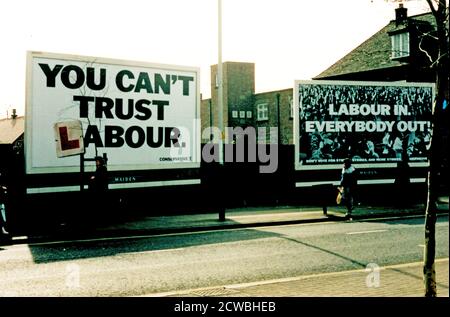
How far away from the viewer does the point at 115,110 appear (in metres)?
18.8

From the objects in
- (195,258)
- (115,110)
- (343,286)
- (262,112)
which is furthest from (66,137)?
(262,112)

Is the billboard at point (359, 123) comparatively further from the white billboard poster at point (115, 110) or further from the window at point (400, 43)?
the window at point (400, 43)

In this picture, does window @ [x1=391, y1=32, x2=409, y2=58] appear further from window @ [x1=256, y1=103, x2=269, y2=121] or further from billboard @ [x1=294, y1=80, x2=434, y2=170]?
window @ [x1=256, y1=103, x2=269, y2=121]

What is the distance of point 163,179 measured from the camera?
19781 millimetres

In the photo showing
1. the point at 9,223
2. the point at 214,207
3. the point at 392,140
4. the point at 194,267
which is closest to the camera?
the point at 194,267

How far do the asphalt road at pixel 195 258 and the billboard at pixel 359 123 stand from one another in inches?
336

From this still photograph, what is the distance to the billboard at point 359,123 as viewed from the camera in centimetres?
2367

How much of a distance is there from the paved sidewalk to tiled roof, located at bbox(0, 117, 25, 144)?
99.3ft

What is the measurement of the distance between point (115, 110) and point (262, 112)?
110 feet

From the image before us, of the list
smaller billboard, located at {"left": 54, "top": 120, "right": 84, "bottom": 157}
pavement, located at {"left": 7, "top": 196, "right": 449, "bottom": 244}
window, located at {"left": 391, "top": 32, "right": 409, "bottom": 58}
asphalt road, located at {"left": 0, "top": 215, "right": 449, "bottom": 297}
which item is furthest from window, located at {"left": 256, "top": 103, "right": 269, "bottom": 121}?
asphalt road, located at {"left": 0, "top": 215, "right": 449, "bottom": 297}

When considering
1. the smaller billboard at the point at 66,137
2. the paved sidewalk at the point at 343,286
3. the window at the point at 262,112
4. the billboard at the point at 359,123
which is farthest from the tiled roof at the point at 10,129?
the paved sidewalk at the point at 343,286
